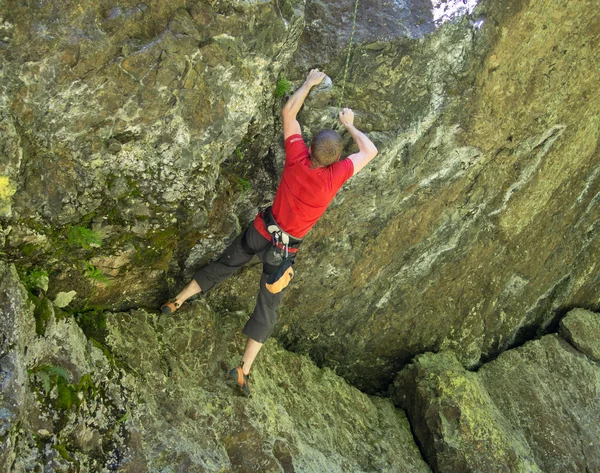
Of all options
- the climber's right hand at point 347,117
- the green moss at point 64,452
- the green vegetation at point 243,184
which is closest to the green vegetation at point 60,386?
the green moss at point 64,452

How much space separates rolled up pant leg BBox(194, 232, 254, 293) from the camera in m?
6.80

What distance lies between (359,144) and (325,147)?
59 cm

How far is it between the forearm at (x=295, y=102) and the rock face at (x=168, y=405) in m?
2.70

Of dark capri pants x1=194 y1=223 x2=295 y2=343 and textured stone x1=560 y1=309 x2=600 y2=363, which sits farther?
textured stone x1=560 y1=309 x2=600 y2=363

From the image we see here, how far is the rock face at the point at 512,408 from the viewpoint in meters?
8.33

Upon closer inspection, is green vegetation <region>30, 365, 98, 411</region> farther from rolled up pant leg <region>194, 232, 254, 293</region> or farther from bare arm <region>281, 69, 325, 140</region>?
bare arm <region>281, 69, 325, 140</region>

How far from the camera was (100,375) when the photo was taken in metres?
5.85

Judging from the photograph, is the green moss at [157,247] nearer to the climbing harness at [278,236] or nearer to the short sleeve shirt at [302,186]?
the climbing harness at [278,236]

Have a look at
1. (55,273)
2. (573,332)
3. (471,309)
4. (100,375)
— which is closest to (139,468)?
(100,375)

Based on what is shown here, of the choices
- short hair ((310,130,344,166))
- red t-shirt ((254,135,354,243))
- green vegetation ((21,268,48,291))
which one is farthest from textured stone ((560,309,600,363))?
green vegetation ((21,268,48,291))

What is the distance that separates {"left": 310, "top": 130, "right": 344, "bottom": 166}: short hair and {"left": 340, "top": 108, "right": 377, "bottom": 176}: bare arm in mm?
314

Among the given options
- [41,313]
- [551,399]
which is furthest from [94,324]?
[551,399]

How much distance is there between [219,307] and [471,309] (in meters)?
4.30

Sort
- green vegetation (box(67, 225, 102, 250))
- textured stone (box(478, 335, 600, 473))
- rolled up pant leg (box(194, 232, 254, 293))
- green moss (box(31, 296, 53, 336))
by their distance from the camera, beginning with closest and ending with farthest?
green moss (box(31, 296, 53, 336))
green vegetation (box(67, 225, 102, 250))
rolled up pant leg (box(194, 232, 254, 293))
textured stone (box(478, 335, 600, 473))
